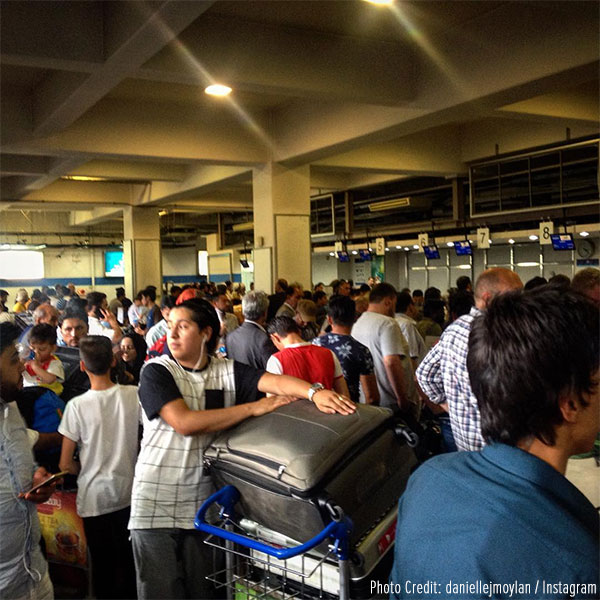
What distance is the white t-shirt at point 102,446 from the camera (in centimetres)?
300

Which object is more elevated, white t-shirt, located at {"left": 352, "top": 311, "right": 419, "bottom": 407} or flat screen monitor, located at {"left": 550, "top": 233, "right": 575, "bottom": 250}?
flat screen monitor, located at {"left": 550, "top": 233, "right": 575, "bottom": 250}

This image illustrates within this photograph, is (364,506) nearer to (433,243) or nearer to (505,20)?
(505,20)

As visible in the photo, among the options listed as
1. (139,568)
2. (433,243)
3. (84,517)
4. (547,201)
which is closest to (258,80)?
(84,517)

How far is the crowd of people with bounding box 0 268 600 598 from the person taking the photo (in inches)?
45.4

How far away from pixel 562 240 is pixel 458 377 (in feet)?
30.8

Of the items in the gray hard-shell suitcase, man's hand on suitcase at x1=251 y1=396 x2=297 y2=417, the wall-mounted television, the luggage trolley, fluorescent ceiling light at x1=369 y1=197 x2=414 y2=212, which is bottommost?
the luggage trolley

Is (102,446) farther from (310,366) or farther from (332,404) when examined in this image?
(332,404)

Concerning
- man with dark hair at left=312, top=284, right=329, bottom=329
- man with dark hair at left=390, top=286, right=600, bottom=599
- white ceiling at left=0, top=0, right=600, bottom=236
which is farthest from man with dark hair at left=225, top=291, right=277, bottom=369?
man with dark hair at left=390, top=286, right=600, bottom=599

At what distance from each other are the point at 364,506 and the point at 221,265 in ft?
71.3

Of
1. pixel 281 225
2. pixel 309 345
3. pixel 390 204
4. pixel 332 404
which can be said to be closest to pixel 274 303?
pixel 281 225

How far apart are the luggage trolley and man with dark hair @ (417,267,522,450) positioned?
Result: 125 centimetres

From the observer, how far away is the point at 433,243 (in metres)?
14.1

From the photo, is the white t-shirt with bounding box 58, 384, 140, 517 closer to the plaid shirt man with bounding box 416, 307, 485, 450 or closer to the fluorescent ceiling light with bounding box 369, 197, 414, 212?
the plaid shirt man with bounding box 416, 307, 485, 450

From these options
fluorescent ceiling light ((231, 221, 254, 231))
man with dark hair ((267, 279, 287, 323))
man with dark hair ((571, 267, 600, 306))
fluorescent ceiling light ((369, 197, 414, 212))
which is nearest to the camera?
man with dark hair ((571, 267, 600, 306))
